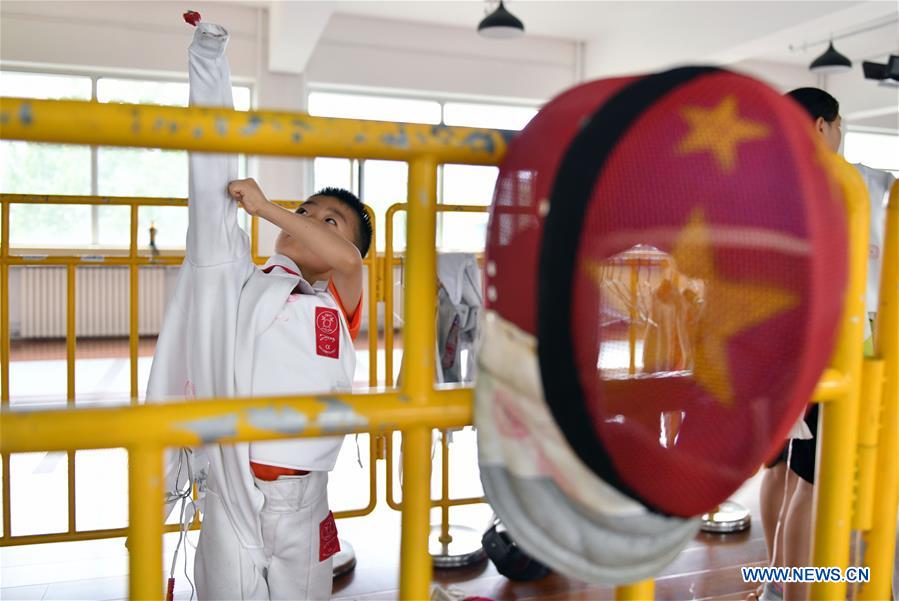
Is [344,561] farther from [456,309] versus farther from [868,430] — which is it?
[868,430]

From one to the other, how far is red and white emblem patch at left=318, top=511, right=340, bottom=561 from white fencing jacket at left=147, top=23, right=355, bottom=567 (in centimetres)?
12

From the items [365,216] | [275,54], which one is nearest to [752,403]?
[365,216]

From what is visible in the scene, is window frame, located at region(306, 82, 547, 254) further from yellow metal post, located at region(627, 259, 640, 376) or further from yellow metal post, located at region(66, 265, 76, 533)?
yellow metal post, located at region(627, 259, 640, 376)

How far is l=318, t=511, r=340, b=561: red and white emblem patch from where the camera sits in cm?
135

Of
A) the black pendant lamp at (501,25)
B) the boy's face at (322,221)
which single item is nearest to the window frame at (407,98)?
the black pendant lamp at (501,25)

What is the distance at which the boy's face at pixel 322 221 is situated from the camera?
1.48 metres

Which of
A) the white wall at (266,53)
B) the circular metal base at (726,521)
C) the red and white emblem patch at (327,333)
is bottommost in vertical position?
the circular metal base at (726,521)

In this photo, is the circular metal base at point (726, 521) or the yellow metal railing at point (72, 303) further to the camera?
the circular metal base at point (726, 521)

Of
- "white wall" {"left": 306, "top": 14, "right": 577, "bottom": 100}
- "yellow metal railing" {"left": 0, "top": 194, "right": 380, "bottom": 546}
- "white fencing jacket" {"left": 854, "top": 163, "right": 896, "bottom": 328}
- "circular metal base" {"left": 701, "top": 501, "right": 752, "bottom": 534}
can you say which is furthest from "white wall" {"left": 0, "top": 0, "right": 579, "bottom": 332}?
"white fencing jacket" {"left": 854, "top": 163, "right": 896, "bottom": 328}

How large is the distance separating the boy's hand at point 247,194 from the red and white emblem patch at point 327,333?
23 centimetres

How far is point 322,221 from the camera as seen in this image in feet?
5.21

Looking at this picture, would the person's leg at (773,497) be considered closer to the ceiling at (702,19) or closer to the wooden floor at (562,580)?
the wooden floor at (562,580)

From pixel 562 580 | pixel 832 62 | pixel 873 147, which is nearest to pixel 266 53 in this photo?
pixel 832 62

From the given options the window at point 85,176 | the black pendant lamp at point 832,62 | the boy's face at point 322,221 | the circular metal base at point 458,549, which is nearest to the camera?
the boy's face at point 322,221
